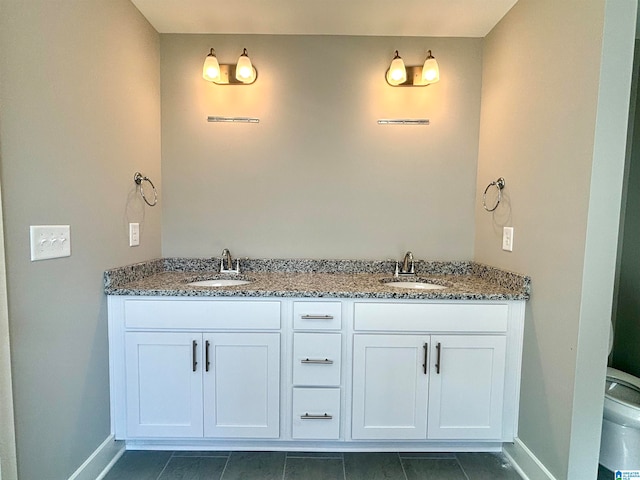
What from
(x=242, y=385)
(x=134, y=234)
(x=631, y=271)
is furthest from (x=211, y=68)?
(x=631, y=271)

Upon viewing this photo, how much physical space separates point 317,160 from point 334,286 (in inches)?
34.2

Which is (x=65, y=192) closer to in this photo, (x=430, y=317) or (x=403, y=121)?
(x=430, y=317)

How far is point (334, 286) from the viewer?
5.39ft

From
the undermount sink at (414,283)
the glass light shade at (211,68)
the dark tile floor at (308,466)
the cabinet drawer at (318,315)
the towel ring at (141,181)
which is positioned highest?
the glass light shade at (211,68)

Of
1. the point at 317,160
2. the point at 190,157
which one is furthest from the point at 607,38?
the point at 190,157

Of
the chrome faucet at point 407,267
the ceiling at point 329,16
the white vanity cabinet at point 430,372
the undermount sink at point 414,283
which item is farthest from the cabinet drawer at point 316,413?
the ceiling at point 329,16

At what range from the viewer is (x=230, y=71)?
1986mm

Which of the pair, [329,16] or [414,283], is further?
[414,283]

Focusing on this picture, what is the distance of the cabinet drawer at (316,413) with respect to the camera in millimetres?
1570

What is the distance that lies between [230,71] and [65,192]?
122cm

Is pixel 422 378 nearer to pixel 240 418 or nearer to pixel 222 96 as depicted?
pixel 240 418

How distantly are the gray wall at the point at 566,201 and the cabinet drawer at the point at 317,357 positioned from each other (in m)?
0.94

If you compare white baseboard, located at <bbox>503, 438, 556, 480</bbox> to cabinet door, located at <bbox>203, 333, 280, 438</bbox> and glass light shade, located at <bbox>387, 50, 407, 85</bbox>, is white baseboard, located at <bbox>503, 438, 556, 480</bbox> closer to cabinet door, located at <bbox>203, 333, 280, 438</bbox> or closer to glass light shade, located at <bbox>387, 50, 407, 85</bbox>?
cabinet door, located at <bbox>203, 333, 280, 438</bbox>

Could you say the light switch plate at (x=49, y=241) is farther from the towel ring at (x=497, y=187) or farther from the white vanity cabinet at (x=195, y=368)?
the towel ring at (x=497, y=187)
